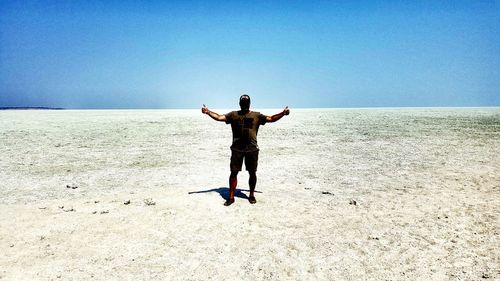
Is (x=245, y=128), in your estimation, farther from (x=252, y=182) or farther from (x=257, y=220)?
(x=257, y=220)

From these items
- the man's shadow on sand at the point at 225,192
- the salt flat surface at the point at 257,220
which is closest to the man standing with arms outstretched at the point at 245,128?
the man's shadow on sand at the point at 225,192

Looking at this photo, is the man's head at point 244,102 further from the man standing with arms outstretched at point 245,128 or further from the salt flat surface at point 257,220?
the salt flat surface at point 257,220

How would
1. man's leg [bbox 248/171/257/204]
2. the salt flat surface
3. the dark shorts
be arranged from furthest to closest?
man's leg [bbox 248/171/257/204] → the dark shorts → the salt flat surface

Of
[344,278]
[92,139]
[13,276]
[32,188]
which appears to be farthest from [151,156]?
[344,278]

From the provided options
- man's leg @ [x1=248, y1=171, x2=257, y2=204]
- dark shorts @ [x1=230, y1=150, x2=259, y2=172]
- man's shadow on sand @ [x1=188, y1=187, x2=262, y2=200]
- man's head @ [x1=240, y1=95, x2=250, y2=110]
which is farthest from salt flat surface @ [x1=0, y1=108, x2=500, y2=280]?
man's head @ [x1=240, y1=95, x2=250, y2=110]

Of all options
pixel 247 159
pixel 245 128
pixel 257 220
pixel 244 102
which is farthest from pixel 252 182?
pixel 244 102

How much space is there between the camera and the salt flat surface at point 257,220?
4.92 metres

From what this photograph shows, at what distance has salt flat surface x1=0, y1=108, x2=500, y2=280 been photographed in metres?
4.92

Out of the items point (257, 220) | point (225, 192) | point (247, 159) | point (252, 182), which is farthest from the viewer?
point (225, 192)

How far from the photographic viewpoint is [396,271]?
4.80 m

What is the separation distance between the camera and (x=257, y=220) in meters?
6.52

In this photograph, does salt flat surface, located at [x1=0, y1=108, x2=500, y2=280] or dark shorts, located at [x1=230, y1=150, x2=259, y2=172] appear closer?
salt flat surface, located at [x1=0, y1=108, x2=500, y2=280]

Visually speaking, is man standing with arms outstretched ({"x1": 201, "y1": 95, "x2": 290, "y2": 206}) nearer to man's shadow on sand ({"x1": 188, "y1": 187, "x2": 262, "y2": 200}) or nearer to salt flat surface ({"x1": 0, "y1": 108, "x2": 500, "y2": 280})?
man's shadow on sand ({"x1": 188, "y1": 187, "x2": 262, "y2": 200})

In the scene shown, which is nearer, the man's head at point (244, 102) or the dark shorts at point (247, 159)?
the man's head at point (244, 102)
